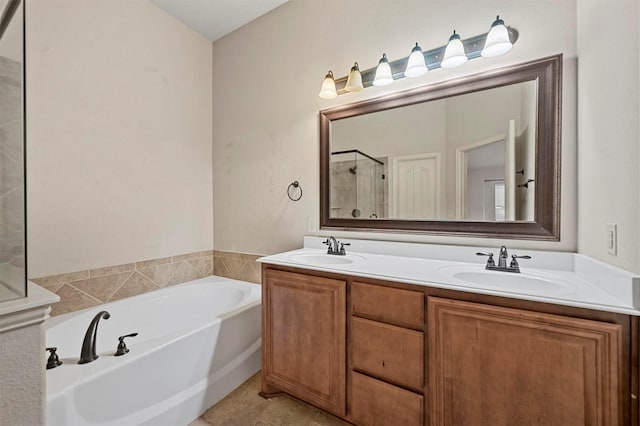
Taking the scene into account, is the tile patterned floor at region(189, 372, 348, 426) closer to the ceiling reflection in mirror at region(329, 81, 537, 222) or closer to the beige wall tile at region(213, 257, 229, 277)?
the beige wall tile at region(213, 257, 229, 277)

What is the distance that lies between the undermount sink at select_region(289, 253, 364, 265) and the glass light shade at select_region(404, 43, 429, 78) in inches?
46.5

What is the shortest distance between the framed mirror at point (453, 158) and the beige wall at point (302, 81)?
6cm

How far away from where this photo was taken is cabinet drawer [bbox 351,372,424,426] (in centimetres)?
118

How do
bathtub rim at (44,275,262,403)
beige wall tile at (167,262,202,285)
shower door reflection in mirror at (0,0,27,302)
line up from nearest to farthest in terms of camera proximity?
shower door reflection in mirror at (0,0,27,302) → bathtub rim at (44,275,262,403) → beige wall tile at (167,262,202,285)

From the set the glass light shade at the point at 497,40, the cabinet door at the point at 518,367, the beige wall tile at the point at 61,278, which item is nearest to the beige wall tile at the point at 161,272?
the beige wall tile at the point at 61,278

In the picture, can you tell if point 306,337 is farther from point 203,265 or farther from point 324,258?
point 203,265

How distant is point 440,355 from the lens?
112cm

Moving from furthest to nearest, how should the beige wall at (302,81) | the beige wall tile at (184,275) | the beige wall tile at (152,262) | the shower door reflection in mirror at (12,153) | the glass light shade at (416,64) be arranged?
1. the beige wall tile at (184,275)
2. the beige wall tile at (152,262)
3. the glass light shade at (416,64)
4. the beige wall at (302,81)
5. the shower door reflection in mirror at (12,153)

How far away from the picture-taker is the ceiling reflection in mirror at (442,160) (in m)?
1.45

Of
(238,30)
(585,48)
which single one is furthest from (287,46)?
(585,48)

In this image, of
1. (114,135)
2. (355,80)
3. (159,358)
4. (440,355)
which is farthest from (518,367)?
(114,135)

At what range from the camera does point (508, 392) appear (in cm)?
99

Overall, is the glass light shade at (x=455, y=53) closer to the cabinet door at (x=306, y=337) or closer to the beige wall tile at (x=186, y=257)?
the cabinet door at (x=306, y=337)

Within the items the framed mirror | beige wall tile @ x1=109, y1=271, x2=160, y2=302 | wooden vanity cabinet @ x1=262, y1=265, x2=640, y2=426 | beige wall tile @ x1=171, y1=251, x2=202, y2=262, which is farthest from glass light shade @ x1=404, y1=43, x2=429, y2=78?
beige wall tile @ x1=109, y1=271, x2=160, y2=302
